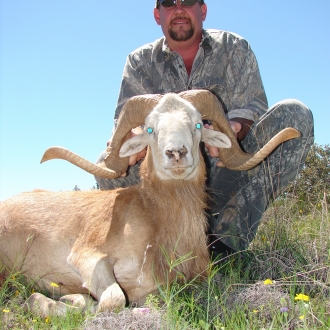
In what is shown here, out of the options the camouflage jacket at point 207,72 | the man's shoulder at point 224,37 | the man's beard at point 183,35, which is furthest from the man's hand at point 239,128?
the man's beard at point 183,35

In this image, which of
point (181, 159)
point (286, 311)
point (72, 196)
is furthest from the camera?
point (72, 196)

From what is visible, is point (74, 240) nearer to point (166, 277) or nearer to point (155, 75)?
point (166, 277)

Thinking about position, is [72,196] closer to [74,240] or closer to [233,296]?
[74,240]

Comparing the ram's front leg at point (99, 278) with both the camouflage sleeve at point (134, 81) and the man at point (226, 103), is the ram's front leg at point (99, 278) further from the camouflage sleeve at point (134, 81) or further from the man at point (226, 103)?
the camouflage sleeve at point (134, 81)

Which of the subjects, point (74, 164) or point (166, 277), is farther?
point (74, 164)

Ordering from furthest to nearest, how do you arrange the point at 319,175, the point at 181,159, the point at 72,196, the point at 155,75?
1. the point at 319,175
2. the point at 155,75
3. the point at 72,196
4. the point at 181,159

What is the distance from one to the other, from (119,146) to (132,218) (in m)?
1.31

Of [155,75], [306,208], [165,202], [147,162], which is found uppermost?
[155,75]

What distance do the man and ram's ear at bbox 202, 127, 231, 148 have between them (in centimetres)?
42

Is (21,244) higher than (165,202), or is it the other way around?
(165,202)

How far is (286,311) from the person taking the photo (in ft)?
11.1

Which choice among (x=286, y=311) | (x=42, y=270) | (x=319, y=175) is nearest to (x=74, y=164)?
(x=42, y=270)

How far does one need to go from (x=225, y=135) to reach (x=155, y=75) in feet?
8.44

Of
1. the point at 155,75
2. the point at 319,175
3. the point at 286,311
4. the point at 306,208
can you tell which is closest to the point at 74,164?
the point at 155,75
